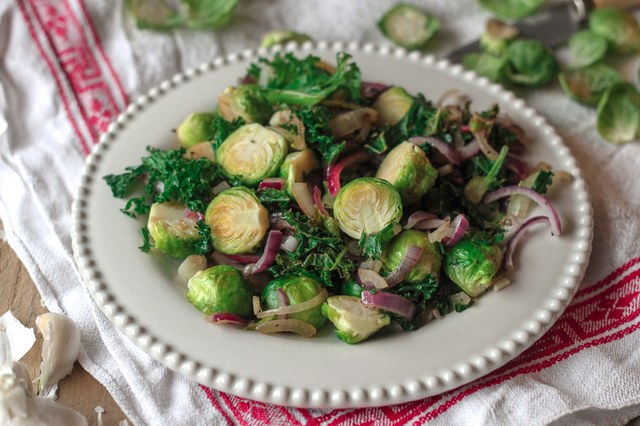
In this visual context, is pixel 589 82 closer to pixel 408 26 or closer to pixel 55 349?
pixel 408 26

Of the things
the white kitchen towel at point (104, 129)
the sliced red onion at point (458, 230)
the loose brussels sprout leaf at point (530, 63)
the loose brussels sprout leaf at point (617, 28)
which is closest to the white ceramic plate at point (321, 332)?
the white kitchen towel at point (104, 129)

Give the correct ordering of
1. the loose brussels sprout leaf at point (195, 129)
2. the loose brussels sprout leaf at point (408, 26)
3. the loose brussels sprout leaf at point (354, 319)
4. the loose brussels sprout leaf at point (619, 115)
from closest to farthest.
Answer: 1. the loose brussels sprout leaf at point (354, 319)
2. the loose brussels sprout leaf at point (195, 129)
3. the loose brussels sprout leaf at point (619, 115)
4. the loose brussels sprout leaf at point (408, 26)

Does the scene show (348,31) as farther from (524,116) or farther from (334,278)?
(334,278)

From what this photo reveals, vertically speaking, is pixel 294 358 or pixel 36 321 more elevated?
pixel 36 321

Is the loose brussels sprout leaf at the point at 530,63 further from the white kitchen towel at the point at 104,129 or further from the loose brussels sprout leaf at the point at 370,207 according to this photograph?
the loose brussels sprout leaf at the point at 370,207

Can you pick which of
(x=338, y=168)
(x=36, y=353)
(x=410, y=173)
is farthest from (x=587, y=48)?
(x=36, y=353)

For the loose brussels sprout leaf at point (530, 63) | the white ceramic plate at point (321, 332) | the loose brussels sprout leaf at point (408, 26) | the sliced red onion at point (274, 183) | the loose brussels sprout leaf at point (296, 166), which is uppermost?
the loose brussels sprout leaf at point (408, 26)

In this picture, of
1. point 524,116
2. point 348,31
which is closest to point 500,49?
point 524,116

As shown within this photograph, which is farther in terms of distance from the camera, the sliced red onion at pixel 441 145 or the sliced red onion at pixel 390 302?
the sliced red onion at pixel 441 145
